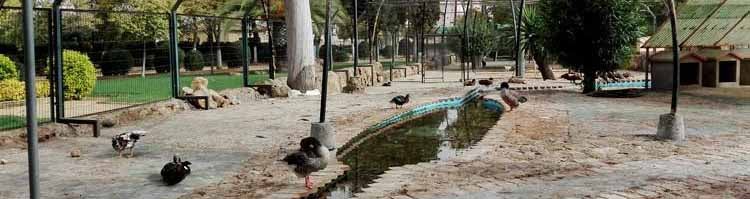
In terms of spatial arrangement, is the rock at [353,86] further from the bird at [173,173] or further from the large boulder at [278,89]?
the bird at [173,173]

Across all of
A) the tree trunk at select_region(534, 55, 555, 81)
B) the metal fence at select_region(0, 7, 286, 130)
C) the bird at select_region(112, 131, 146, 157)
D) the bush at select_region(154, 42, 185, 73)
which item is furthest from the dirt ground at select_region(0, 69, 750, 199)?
the tree trunk at select_region(534, 55, 555, 81)

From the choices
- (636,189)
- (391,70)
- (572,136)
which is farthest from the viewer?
(391,70)

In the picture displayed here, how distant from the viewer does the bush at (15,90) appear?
14489 mm

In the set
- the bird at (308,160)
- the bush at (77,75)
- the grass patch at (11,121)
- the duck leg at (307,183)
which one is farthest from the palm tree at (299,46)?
the duck leg at (307,183)

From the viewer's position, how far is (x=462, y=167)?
7.71m

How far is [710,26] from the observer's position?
18.3 meters

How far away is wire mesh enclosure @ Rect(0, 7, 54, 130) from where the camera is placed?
496 inches

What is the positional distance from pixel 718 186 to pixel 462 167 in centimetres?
231

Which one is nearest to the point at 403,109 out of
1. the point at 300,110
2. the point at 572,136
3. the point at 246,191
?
the point at 300,110

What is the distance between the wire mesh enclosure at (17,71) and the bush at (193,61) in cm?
712

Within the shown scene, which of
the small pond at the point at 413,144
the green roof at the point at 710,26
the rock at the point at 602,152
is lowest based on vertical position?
the small pond at the point at 413,144

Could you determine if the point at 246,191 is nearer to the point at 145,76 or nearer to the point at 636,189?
the point at 636,189

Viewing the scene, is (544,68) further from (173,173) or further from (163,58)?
(173,173)

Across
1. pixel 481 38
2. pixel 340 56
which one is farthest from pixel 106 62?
pixel 340 56
